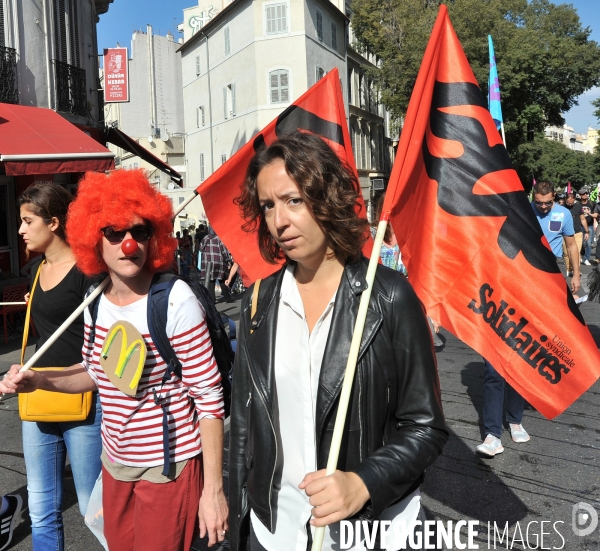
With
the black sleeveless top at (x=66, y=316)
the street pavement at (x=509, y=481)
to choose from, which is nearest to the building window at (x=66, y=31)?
the street pavement at (x=509, y=481)

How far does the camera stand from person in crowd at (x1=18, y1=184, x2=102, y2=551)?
9.40 feet

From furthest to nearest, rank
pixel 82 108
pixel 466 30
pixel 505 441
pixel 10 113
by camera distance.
→ pixel 466 30 < pixel 82 108 < pixel 10 113 < pixel 505 441

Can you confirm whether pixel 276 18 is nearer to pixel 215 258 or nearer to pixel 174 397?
pixel 215 258

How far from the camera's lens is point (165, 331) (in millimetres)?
2297

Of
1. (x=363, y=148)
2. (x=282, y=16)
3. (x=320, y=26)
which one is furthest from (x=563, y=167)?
(x=282, y=16)

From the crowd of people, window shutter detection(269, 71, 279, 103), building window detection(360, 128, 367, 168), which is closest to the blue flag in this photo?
the crowd of people

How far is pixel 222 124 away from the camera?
3628cm

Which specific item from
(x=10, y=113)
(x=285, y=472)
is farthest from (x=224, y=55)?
(x=285, y=472)

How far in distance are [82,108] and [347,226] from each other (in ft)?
48.1

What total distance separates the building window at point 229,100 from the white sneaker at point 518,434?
32226mm

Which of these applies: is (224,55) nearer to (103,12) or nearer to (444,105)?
(103,12)

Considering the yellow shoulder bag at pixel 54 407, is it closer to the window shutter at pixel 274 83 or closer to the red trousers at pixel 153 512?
the red trousers at pixel 153 512

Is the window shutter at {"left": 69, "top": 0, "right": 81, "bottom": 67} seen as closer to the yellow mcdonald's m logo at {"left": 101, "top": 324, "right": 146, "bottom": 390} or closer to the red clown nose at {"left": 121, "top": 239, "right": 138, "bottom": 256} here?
the red clown nose at {"left": 121, "top": 239, "right": 138, "bottom": 256}

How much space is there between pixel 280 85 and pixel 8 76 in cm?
2142
